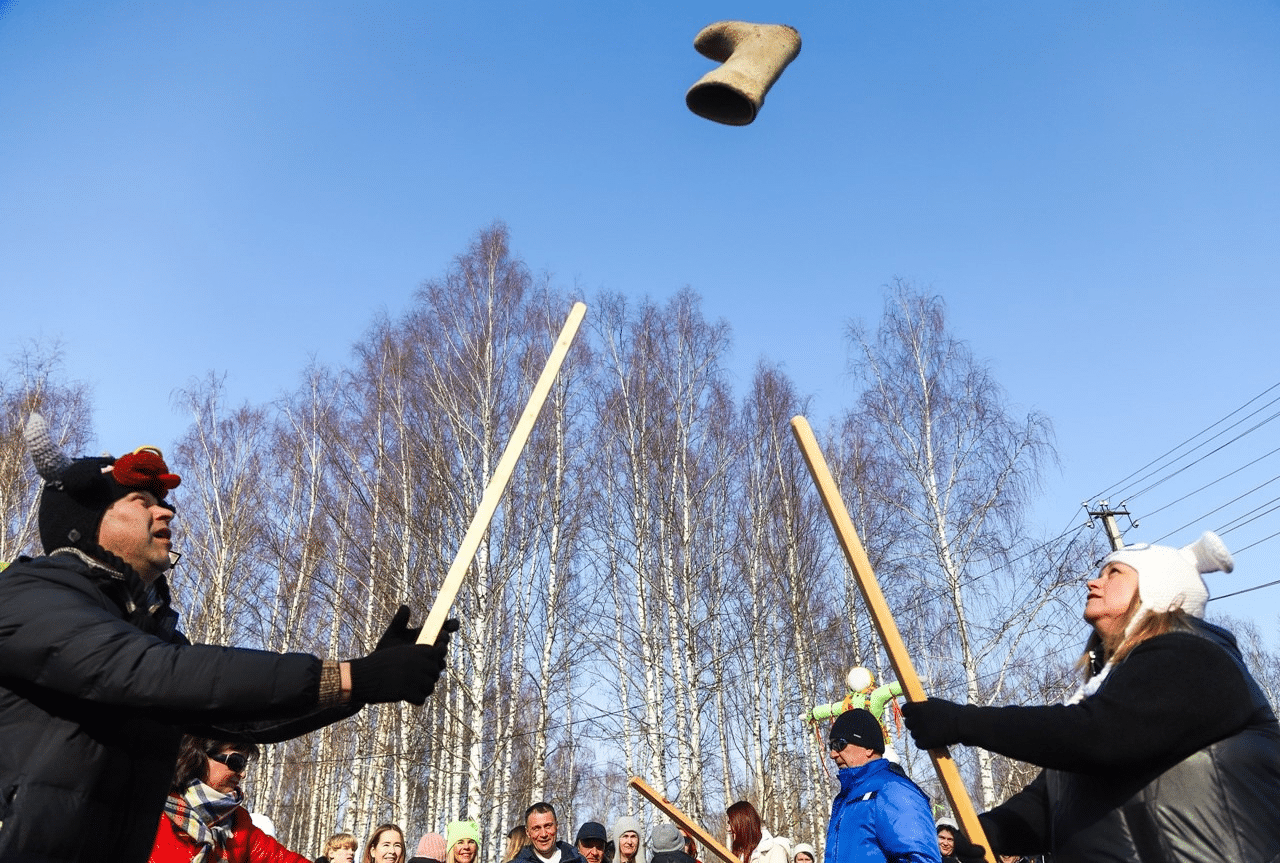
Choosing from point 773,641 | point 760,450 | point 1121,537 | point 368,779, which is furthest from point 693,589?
point 1121,537

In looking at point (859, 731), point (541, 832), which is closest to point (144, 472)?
point (859, 731)

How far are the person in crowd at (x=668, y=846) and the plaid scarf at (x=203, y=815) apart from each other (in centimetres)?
387

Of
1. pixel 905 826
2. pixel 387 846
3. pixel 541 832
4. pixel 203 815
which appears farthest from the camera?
pixel 541 832

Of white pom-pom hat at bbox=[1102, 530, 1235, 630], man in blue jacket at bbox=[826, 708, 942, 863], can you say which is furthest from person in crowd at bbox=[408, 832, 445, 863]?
white pom-pom hat at bbox=[1102, 530, 1235, 630]

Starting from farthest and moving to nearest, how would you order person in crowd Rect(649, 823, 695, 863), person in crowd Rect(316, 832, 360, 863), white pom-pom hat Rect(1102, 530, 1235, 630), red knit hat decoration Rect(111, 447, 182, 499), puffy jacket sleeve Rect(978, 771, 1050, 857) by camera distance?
person in crowd Rect(649, 823, 695, 863) < person in crowd Rect(316, 832, 360, 863) < puffy jacket sleeve Rect(978, 771, 1050, 857) < white pom-pom hat Rect(1102, 530, 1235, 630) < red knit hat decoration Rect(111, 447, 182, 499)

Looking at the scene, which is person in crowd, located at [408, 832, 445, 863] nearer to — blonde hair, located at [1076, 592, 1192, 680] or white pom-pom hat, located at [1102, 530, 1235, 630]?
blonde hair, located at [1076, 592, 1192, 680]

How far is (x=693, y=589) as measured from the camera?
1680cm

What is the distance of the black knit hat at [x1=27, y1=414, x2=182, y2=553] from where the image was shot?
2344mm

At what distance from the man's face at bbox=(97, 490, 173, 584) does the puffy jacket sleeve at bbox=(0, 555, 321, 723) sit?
30 centimetres

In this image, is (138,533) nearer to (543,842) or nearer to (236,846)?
(236,846)

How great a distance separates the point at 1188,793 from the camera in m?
2.34

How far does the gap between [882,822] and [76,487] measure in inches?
153

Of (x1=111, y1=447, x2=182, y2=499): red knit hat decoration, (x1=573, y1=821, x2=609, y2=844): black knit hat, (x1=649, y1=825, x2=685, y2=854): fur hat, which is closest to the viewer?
(x1=111, y1=447, x2=182, y2=499): red knit hat decoration

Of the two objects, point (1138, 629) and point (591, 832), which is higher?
point (591, 832)
